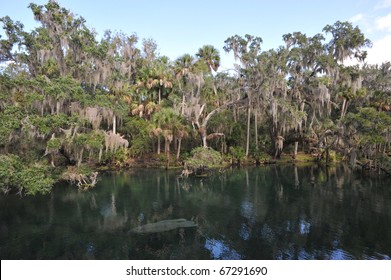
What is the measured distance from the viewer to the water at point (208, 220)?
1159 centimetres

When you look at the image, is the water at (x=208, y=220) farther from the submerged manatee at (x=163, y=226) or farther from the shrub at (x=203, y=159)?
the shrub at (x=203, y=159)

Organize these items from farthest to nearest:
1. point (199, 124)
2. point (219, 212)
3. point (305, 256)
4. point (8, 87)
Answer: point (199, 124) < point (8, 87) < point (219, 212) < point (305, 256)

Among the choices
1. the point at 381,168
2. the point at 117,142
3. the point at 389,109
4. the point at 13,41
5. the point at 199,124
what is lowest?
the point at 381,168

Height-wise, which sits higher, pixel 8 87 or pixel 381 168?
pixel 8 87

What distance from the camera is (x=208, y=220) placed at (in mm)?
15430

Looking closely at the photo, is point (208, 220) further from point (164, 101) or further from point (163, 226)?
point (164, 101)

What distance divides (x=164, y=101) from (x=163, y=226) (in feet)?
74.9

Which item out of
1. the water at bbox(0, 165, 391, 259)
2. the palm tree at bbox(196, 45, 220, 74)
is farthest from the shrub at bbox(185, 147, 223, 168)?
the palm tree at bbox(196, 45, 220, 74)

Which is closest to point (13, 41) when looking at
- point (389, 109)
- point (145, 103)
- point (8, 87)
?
point (8, 87)

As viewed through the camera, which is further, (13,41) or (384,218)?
(13,41)

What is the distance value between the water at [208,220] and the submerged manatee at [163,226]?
14.8 inches

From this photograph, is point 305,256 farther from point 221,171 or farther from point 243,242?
point 221,171

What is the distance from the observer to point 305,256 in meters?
11.0

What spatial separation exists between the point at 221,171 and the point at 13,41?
22.2 m
